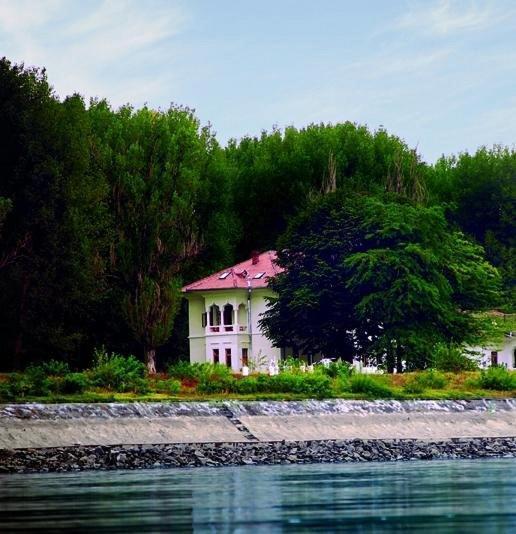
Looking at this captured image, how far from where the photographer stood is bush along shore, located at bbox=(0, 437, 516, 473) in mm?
52156

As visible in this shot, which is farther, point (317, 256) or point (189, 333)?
point (189, 333)

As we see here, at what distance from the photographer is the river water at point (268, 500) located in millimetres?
28594

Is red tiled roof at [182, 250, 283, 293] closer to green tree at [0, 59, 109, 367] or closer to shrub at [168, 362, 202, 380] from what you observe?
green tree at [0, 59, 109, 367]

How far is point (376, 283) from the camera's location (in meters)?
85.1

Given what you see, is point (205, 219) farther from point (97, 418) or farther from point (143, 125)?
point (97, 418)

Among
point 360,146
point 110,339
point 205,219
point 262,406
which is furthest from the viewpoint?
point 360,146

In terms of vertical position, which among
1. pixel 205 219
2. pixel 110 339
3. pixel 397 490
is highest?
pixel 205 219

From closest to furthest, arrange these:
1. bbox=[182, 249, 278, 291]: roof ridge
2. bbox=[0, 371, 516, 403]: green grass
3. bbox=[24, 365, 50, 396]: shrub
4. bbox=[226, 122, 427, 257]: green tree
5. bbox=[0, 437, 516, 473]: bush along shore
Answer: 1. bbox=[0, 437, 516, 473]: bush along shore
2. bbox=[0, 371, 516, 403]: green grass
3. bbox=[24, 365, 50, 396]: shrub
4. bbox=[182, 249, 278, 291]: roof ridge
5. bbox=[226, 122, 427, 257]: green tree

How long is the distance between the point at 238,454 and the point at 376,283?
31.6 meters

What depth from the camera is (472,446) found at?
58312 mm

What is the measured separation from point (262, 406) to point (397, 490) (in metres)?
28.2

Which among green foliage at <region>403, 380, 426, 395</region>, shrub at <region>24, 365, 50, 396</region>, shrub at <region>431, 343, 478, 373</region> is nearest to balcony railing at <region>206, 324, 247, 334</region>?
shrub at <region>431, 343, 478, 373</region>

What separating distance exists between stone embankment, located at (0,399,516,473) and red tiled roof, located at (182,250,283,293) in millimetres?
35475


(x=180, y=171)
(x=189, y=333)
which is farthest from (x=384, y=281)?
(x=189, y=333)
